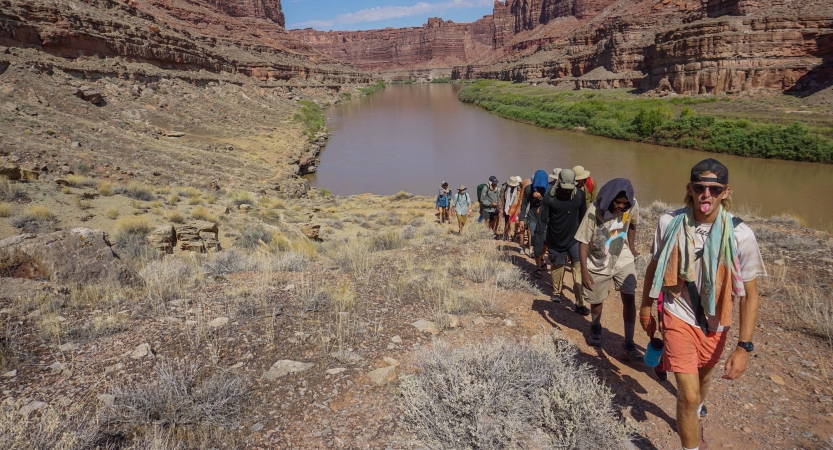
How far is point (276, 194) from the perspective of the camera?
16.3 m

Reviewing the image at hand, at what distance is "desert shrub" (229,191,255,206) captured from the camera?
13155 mm

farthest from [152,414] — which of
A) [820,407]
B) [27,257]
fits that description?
[820,407]

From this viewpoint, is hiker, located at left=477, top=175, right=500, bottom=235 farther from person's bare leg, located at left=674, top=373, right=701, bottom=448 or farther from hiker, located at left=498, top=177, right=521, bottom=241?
person's bare leg, located at left=674, top=373, right=701, bottom=448

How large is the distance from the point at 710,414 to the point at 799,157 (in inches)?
1083

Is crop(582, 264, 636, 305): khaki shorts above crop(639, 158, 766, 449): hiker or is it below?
below

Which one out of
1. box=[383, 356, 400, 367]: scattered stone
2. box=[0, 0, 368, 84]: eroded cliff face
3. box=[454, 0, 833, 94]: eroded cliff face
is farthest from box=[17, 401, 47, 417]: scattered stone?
box=[454, 0, 833, 94]: eroded cliff face

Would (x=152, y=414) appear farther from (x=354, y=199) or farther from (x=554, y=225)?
(x=354, y=199)

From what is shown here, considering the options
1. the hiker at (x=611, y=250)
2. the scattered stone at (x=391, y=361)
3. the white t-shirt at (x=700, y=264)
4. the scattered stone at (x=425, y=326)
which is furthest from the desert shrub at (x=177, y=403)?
the hiker at (x=611, y=250)

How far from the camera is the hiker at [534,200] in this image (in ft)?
19.8

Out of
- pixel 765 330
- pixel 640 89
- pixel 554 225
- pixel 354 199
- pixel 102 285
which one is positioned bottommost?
pixel 354 199

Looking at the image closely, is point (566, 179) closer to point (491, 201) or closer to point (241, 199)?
point (491, 201)

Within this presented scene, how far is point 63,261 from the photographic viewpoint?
487 centimetres

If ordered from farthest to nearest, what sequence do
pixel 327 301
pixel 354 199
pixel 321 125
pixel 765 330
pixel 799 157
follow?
pixel 321 125 < pixel 799 157 < pixel 354 199 < pixel 327 301 < pixel 765 330

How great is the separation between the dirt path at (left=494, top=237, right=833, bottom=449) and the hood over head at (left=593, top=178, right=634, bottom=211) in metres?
1.44
